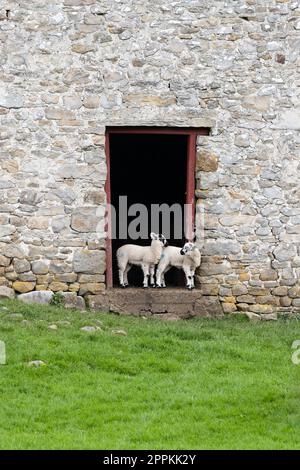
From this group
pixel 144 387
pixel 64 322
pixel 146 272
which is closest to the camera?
pixel 144 387

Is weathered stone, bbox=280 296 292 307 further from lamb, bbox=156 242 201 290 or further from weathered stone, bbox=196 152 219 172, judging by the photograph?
weathered stone, bbox=196 152 219 172

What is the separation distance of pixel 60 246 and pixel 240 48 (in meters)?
3.75

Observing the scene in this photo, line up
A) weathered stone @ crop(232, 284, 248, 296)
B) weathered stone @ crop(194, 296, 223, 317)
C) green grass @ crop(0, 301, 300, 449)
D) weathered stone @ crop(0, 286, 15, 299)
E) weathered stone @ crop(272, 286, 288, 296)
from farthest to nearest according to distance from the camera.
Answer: weathered stone @ crop(272, 286, 288, 296)
weathered stone @ crop(232, 284, 248, 296)
weathered stone @ crop(194, 296, 223, 317)
weathered stone @ crop(0, 286, 15, 299)
green grass @ crop(0, 301, 300, 449)

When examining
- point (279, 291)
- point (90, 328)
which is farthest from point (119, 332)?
point (279, 291)

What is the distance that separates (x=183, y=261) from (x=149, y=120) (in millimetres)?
2048

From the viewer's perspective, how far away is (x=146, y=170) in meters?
19.2

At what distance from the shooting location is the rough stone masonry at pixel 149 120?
14.0 m

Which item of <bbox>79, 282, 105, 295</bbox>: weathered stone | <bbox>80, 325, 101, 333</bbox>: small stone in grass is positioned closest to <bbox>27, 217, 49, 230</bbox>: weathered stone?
<bbox>79, 282, 105, 295</bbox>: weathered stone

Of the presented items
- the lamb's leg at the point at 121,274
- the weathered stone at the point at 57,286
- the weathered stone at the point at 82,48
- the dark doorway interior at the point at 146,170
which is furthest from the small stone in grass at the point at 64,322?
the dark doorway interior at the point at 146,170

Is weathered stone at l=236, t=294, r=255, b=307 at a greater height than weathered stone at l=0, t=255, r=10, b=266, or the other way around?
weathered stone at l=0, t=255, r=10, b=266

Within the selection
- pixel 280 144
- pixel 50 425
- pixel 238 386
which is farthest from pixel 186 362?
pixel 280 144

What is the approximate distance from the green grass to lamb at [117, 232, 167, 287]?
5.41 ft

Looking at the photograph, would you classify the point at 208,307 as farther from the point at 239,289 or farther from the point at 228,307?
the point at 239,289

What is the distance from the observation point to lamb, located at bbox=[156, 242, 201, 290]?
14.3 meters
